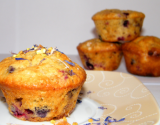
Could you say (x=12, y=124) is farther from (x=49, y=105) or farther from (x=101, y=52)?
(x=101, y=52)

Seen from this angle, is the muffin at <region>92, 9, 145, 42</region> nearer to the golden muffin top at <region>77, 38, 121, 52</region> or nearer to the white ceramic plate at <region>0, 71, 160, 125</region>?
the golden muffin top at <region>77, 38, 121, 52</region>

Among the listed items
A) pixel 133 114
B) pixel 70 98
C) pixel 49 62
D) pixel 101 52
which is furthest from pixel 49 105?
pixel 101 52

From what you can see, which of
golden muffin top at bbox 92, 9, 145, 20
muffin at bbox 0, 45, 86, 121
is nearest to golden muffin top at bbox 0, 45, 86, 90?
muffin at bbox 0, 45, 86, 121

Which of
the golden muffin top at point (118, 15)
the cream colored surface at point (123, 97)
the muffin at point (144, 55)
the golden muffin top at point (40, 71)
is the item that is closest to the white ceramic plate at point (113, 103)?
the cream colored surface at point (123, 97)

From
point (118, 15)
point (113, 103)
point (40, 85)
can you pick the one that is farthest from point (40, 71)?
point (118, 15)

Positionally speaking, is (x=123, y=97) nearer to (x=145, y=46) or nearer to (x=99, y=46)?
(x=145, y=46)

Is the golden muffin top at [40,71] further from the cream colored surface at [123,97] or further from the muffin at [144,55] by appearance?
the muffin at [144,55]
